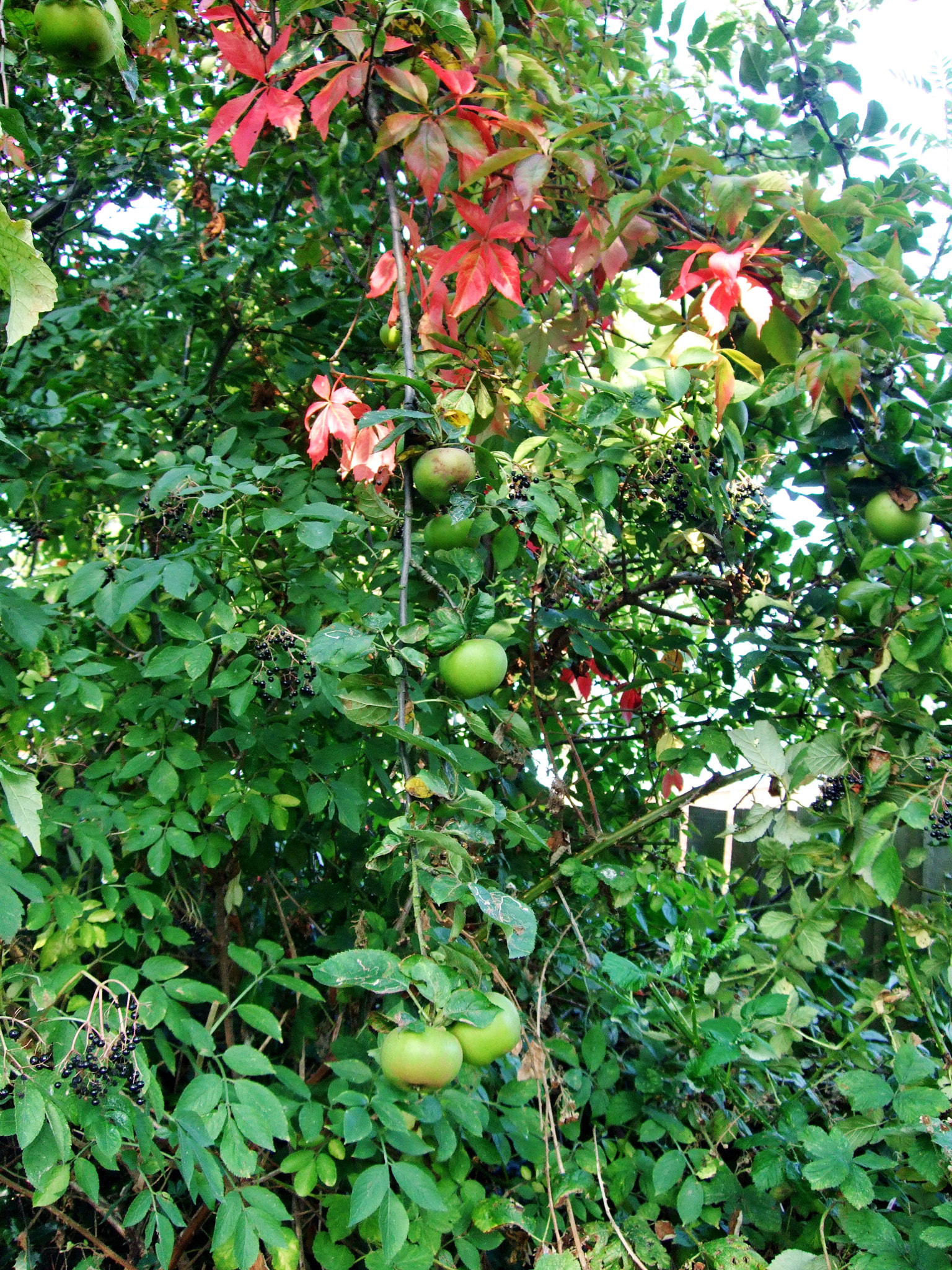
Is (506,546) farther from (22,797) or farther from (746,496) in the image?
(22,797)

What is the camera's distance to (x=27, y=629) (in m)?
1.52

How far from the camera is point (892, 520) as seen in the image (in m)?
1.64

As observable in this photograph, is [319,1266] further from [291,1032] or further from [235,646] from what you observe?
[235,646]

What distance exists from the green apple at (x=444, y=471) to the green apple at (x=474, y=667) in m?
0.24

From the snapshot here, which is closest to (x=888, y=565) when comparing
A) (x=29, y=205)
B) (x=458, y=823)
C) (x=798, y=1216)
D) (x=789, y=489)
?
(x=789, y=489)

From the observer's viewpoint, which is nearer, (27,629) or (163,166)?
(27,629)

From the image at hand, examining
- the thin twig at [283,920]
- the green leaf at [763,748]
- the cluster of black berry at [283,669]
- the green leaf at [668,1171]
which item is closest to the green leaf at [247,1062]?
the thin twig at [283,920]

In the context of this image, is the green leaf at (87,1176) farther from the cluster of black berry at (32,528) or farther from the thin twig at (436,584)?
the cluster of black berry at (32,528)

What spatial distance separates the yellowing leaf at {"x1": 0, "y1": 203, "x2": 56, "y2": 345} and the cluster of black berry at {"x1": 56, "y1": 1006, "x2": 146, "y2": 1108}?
39.0 inches

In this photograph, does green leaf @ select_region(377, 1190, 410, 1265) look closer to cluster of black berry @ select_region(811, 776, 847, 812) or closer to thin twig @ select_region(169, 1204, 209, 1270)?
thin twig @ select_region(169, 1204, 209, 1270)

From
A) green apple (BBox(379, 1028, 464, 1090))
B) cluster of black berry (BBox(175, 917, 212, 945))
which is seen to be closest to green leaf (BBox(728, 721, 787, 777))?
green apple (BBox(379, 1028, 464, 1090))

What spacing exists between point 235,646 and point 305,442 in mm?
922

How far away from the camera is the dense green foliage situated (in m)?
1.37

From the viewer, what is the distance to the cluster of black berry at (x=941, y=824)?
137cm
